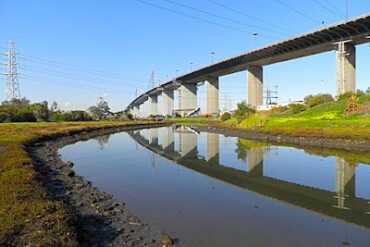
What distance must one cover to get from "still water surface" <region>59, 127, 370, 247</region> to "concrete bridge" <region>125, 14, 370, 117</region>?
150ft

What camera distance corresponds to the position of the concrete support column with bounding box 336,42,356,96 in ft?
225

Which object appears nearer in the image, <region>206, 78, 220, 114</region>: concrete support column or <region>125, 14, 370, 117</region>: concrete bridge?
<region>125, 14, 370, 117</region>: concrete bridge

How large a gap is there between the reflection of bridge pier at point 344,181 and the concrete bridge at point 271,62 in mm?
46181

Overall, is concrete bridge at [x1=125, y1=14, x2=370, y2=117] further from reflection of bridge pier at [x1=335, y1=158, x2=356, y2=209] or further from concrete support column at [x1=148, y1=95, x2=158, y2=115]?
reflection of bridge pier at [x1=335, y1=158, x2=356, y2=209]

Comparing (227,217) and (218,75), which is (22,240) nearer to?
(227,217)

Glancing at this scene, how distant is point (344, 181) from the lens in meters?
19.9

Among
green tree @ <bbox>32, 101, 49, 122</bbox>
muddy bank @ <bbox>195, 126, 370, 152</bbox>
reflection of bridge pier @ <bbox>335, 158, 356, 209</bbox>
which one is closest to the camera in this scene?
reflection of bridge pier @ <bbox>335, 158, 356, 209</bbox>

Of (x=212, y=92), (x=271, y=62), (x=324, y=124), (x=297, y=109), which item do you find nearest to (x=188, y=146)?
(x=324, y=124)

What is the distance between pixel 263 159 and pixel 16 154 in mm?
19161

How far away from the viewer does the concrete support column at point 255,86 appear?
103500mm

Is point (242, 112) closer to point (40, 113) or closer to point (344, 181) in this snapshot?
point (344, 181)

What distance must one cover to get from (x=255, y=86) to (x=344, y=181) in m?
86.4

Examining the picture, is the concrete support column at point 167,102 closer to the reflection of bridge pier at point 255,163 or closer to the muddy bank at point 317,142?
the muddy bank at point 317,142

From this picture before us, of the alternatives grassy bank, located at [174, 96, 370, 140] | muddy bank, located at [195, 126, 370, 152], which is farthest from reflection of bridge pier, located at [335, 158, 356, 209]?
grassy bank, located at [174, 96, 370, 140]
